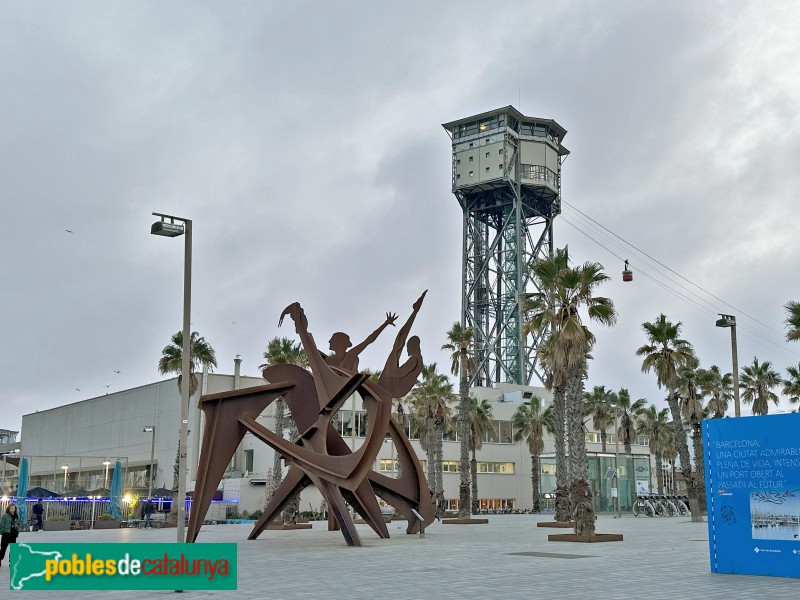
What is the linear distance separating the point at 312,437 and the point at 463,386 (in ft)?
73.7

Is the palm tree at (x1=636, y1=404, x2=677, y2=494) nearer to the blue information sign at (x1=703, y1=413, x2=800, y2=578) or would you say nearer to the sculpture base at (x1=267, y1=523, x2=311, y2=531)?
the sculpture base at (x1=267, y1=523, x2=311, y2=531)

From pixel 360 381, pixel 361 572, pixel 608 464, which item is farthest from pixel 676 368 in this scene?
pixel 361 572

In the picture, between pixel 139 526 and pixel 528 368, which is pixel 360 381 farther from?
pixel 528 368

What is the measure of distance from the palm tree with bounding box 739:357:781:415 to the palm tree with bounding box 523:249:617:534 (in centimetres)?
3384

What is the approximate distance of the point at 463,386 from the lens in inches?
1900

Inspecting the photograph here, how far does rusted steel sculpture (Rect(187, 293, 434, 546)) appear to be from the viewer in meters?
25.0

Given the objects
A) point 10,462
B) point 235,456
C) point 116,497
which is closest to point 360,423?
point 235,456

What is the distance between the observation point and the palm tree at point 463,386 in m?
46.8

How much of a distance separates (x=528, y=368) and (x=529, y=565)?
3756 inches

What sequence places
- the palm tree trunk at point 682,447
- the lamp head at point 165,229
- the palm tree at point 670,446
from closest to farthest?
the lamp head at point 165,229, the palm tree trunk at point 682,447, the palm tree at point 670,446

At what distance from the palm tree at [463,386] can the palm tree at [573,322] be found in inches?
680

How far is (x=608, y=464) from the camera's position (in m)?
62.7

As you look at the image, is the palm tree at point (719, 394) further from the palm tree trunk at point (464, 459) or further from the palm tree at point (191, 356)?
the palm tree at point (191, 356)

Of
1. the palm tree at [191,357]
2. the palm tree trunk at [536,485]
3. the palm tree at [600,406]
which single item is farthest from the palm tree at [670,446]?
the palm tree at [191,357]
